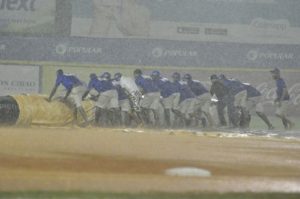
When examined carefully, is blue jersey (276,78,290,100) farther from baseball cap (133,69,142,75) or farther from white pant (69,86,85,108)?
white pant (69,86,85,108)

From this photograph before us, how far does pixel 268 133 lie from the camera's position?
4.81 ft

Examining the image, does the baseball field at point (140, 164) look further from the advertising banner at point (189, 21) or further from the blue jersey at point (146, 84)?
the advertising banner at point (189, 21)

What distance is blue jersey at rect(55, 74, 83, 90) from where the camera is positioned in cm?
143

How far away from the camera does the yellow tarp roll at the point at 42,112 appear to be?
1.41m

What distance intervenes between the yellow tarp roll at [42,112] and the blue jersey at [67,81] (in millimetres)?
48

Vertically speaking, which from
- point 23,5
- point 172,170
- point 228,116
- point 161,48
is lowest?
point 172,170

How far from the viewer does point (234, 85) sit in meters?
1.47

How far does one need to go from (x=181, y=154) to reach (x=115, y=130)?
189 millimetres

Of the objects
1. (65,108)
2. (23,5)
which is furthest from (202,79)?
(23,5)

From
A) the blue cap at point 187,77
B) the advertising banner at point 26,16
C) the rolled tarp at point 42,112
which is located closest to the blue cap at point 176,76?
the blue cap at point 187,77

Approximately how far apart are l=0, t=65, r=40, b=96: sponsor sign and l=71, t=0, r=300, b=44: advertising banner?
6.8 inches

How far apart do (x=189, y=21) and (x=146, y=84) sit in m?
0.20

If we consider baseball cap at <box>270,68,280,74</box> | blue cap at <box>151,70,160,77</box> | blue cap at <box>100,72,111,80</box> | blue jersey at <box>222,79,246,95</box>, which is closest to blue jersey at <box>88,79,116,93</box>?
blue cap at <box>100,72,111,80</box>

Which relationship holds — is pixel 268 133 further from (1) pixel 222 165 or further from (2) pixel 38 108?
(2) pixel 38 108
